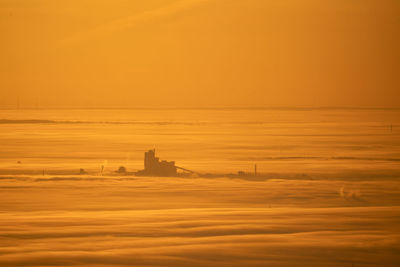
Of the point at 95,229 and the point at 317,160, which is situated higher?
the point at 317,160

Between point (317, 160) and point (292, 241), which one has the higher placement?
point (317, 160)

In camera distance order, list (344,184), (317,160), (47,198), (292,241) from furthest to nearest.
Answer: (317,160) < (344,184) < (47,198) < (292,241)

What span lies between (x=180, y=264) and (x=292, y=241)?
107 inches

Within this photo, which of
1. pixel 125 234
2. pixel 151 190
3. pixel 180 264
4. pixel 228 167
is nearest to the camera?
pixel 180 264

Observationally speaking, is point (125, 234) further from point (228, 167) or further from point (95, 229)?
point (228, 167)

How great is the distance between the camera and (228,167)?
30.9 meters

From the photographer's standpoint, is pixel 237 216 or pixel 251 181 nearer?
pixel 237 216

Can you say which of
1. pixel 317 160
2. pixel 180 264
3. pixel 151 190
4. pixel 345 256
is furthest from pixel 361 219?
pixel 317 160

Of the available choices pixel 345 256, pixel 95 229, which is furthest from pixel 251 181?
pixel 345 256

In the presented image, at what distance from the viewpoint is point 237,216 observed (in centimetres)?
1430

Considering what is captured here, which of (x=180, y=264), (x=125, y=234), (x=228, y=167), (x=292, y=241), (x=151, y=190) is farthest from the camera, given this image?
(x=228, y=167)

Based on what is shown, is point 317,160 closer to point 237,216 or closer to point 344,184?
point 344,184

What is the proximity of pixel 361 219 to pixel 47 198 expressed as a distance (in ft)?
34.4

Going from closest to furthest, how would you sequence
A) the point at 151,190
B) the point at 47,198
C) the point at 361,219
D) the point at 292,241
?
1. the point at 292,241
2. the point at 361,219
3. the point at 47,198
4. the point at 151,190
